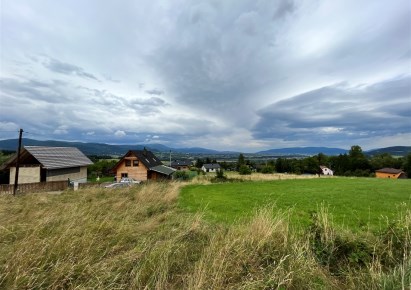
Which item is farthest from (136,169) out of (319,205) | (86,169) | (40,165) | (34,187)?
(319,205)

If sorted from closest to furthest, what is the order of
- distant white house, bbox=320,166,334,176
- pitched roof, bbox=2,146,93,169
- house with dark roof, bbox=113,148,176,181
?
pitched roof, bbox=2,146,93,169 < house with dark roof, bbox=113,148,176,181 < distant white house, bbox=320,166,334,176

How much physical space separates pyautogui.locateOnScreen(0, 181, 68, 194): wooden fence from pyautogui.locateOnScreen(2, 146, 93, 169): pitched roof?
4.83m

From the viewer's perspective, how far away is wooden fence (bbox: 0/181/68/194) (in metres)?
26.2

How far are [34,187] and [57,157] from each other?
11.6 m

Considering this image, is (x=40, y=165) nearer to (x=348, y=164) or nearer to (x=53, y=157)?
(x=53, y=157)

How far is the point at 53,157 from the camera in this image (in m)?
38.3

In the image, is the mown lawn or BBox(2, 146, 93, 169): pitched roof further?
BBox(2, 146, 93, 169): pitched roof

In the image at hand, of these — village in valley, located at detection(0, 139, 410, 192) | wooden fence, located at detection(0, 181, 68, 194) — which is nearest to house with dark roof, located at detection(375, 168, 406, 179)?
village in valley, located at detection(0, 139, 410, 192)

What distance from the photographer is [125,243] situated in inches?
185

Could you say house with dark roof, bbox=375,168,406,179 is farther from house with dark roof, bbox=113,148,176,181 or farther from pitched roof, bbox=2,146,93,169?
pitched roof, bbox=2,146,93,169

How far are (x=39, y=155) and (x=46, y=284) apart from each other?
3899 cm

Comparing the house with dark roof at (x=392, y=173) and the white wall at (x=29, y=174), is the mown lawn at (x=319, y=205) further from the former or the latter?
the house with dark roof at (x=392, y=173)

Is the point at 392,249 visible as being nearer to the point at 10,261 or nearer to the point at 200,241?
the point at 200,241

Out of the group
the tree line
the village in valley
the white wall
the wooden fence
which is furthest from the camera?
the tree line
